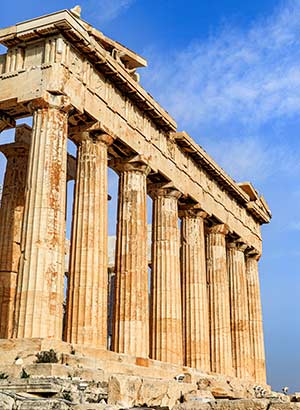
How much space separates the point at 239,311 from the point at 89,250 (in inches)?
672

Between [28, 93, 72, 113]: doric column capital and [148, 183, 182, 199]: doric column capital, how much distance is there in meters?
8.49

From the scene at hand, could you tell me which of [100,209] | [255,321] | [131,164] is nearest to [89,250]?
[100,209]

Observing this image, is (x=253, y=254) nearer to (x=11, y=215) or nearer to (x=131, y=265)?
(x=131, y=265)

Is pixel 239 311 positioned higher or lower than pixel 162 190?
lower

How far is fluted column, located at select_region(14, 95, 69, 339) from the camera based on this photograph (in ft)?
59.1

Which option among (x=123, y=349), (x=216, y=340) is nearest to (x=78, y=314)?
(x=123, y=349)

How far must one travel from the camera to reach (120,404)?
12125mm

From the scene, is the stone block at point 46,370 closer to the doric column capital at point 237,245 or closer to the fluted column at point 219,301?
the fluted column at point 219,301

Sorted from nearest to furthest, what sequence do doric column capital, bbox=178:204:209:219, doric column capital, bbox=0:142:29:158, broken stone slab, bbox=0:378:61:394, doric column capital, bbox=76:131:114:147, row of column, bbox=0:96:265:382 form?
1. broken stone slab, bbox=0:378:61:394
2. row of column, bbox=0:96:265:382
3. doric column capital, bbox=76:131:114:147
4. doric column capital, bbox=0:142:29:158
5. doric column capital, bbox=178:204:209:219

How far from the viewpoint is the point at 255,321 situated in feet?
126

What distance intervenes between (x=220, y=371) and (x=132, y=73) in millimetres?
15974

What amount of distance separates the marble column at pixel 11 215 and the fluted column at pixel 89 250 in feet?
13.4

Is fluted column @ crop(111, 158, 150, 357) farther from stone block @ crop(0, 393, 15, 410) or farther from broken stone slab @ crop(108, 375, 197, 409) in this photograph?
stone block @ crop(0, 393, 15, 410)

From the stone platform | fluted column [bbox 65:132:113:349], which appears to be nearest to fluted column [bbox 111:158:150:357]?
fluted column [bbox 65:132:113:349]
